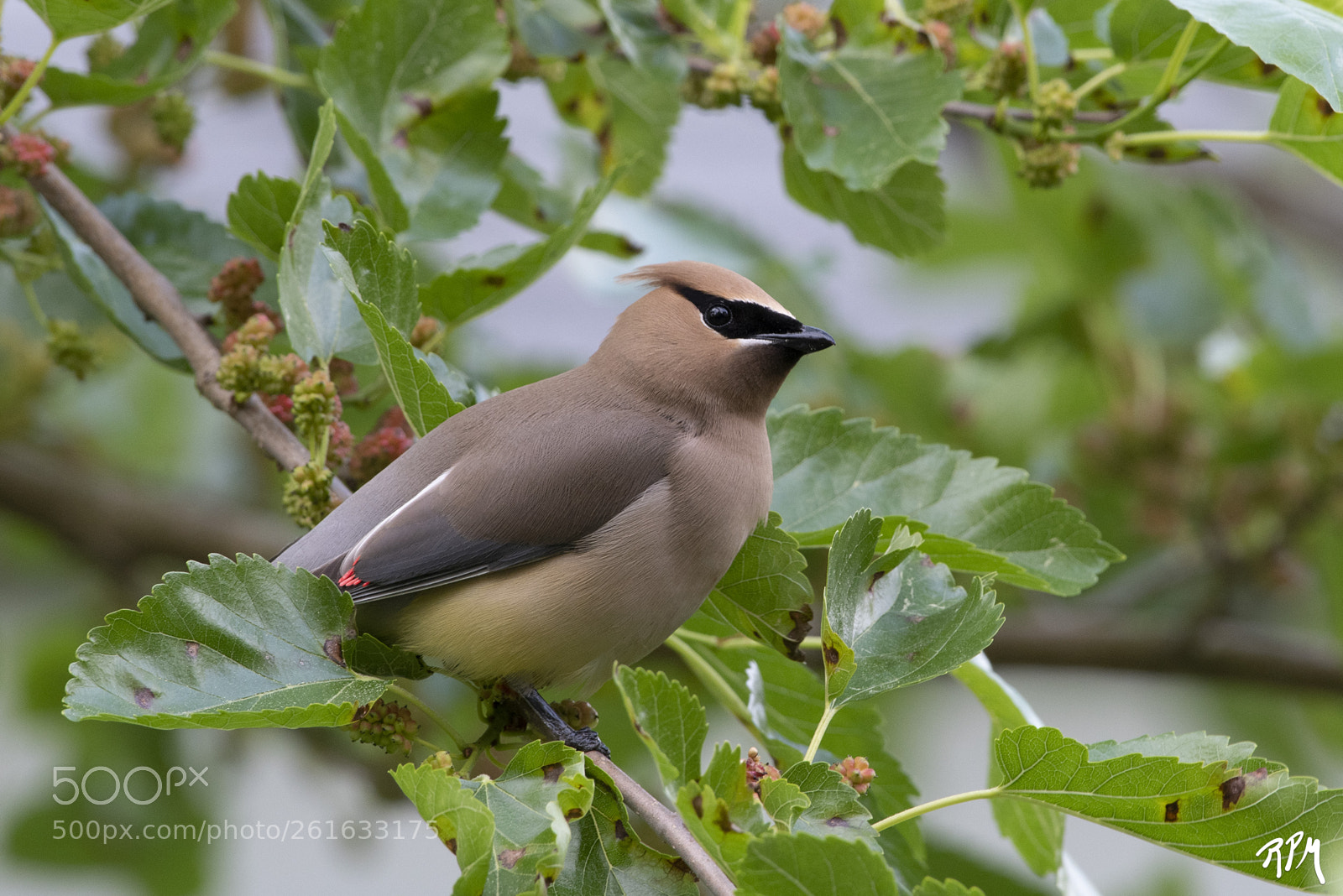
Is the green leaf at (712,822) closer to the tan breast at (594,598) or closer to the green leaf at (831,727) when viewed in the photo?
the tan breast at (594,598)

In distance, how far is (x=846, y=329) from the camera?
4500mm

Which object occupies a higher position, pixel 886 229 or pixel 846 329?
pixel 886 229

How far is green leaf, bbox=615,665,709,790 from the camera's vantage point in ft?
5.83

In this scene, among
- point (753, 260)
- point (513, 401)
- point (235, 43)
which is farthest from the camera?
point (753, 260)

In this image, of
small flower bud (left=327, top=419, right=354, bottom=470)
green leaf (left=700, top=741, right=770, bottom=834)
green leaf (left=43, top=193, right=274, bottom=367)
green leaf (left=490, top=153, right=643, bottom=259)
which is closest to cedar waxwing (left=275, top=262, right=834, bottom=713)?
small flower bud (left=327, top=419, right=354, bottom=470)

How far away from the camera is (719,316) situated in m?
2.35

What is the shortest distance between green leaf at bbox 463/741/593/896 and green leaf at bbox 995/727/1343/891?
1.77ft

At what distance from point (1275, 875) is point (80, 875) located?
11.6 feet

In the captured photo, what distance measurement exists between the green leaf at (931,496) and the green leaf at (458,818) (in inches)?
32.0

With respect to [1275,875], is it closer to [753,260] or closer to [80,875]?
[753,260]

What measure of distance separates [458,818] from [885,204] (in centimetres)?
154

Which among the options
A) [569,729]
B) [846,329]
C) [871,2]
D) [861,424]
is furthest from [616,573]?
[846,329]

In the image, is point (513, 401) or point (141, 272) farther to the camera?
point (141, 272)

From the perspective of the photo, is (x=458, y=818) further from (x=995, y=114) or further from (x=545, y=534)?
(x=995, y=114)
